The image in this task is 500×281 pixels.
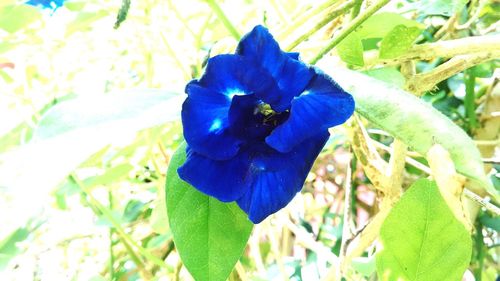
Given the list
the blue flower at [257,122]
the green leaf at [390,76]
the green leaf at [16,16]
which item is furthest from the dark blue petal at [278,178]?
the green leaf at [16,16]

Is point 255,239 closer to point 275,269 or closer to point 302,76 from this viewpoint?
point 275,269

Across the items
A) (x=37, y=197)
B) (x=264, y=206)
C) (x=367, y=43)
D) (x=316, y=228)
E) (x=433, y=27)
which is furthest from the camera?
(x=316, y=228)

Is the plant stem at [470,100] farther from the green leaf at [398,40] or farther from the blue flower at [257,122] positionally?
the blue flower at [257,122]

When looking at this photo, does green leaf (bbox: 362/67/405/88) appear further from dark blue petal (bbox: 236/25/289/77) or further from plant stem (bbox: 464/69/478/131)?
plant stem (bbox: 464/69/478/131)

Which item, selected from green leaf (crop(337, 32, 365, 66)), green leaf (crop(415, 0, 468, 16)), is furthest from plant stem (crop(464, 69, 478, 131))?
green leaf (crop(337, 32, 365, 66))

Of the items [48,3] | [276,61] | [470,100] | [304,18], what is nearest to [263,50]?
[276,61]

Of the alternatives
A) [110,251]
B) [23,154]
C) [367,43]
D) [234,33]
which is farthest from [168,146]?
[23,154]
